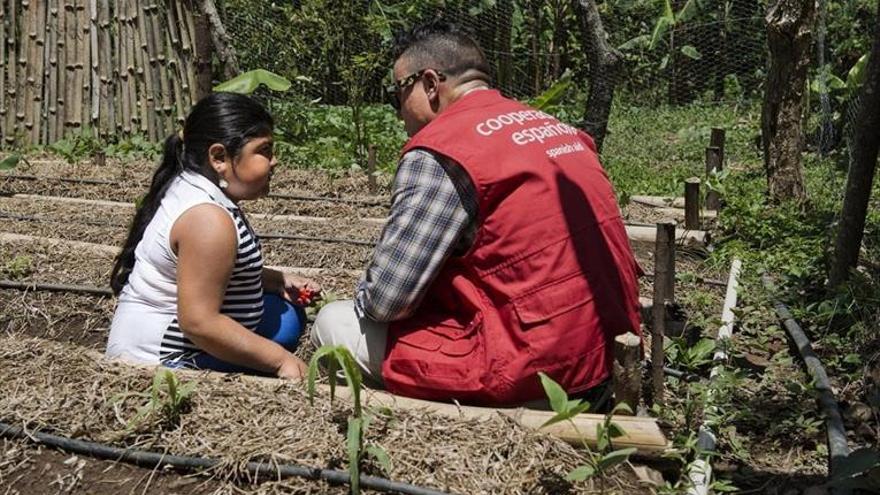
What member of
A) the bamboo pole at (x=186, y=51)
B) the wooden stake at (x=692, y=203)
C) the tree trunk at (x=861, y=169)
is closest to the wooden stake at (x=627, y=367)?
the tree trunk at (x=861, y=169)

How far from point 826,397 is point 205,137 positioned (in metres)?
2.21

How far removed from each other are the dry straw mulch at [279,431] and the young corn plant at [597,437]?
0.07m

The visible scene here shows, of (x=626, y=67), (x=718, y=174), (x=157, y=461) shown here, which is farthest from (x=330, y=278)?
(x=626, y=67)

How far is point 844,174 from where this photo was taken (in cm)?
866

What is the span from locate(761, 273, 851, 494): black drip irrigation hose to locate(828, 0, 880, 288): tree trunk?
0.36 metres

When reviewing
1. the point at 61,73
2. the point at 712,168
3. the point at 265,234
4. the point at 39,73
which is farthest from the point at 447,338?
the point at 39,73

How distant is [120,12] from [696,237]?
224 inches

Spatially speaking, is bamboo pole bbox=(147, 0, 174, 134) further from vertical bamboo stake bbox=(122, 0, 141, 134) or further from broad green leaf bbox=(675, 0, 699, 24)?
broad green leaf bbox=(675, 0, 699, 24)

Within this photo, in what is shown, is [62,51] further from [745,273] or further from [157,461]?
[157,461]

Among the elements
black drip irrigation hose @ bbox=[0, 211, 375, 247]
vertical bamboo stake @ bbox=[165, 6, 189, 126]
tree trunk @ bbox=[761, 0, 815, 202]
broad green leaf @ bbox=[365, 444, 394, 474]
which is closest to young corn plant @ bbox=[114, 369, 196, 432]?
broad green leaf @ bbox=[365, 444, 394, 474]

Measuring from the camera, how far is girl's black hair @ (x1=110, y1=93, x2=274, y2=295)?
3205 millimetres

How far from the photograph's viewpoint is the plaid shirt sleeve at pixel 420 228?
281 cm

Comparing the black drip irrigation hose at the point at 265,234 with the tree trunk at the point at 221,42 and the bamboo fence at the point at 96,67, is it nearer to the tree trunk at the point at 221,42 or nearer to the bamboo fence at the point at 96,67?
the bamboo fence at the point at 96,67

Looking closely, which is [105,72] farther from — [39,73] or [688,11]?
[688,11]
